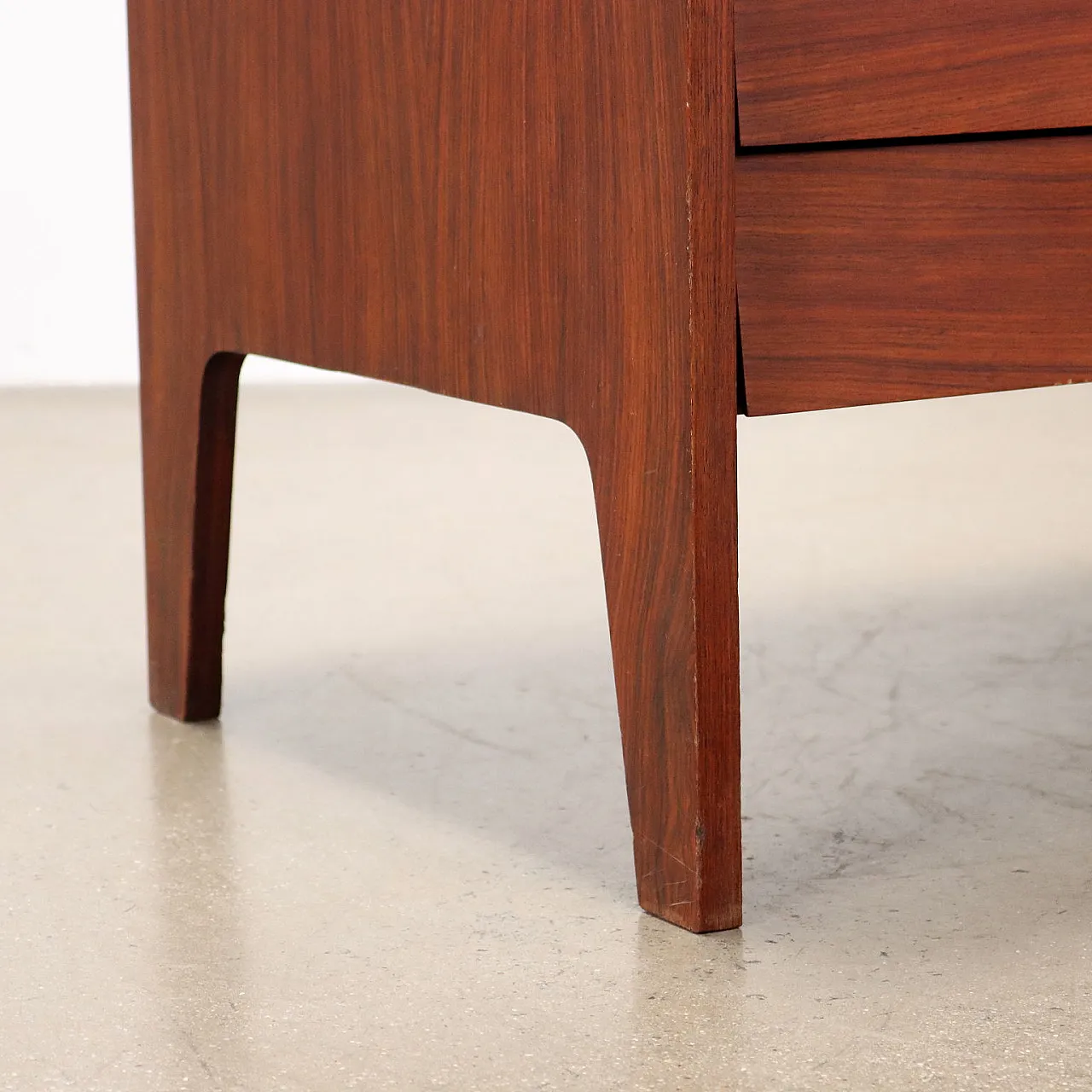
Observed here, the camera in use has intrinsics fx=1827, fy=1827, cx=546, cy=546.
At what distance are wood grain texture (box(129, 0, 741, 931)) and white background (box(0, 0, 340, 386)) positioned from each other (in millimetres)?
1971

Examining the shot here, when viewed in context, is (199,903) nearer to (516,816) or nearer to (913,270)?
(516,816)

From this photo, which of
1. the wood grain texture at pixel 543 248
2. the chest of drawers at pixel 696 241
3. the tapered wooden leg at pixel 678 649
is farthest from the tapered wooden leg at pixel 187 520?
the tapered wooden leg at pixel 678 649

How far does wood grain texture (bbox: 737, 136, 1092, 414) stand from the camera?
0.86 m

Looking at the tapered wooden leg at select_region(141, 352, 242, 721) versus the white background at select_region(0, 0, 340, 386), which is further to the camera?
the white background at select_region(0, 0, 340, 386)

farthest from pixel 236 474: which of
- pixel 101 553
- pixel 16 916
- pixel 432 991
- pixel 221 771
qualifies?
pixel 432 991

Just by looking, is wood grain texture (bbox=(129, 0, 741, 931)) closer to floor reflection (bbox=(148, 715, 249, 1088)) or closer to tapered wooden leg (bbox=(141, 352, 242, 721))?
tapered wooden leg (bbox=(141, 352, 242, 721))

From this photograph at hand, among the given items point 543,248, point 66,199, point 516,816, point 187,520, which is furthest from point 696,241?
point 66,199

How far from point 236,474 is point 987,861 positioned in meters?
1.43

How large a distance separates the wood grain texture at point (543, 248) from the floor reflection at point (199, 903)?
22 cm

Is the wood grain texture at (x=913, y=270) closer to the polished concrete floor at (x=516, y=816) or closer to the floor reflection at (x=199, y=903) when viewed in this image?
the polished concrete floor at (x=516, y=816)

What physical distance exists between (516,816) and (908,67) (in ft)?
1.57

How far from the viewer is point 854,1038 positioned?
0.77 metres

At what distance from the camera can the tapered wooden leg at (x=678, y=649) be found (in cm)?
86

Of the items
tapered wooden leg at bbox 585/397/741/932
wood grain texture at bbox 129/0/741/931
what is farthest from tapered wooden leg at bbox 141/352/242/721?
tapered wooden leg at bbox 585/397/741/932
